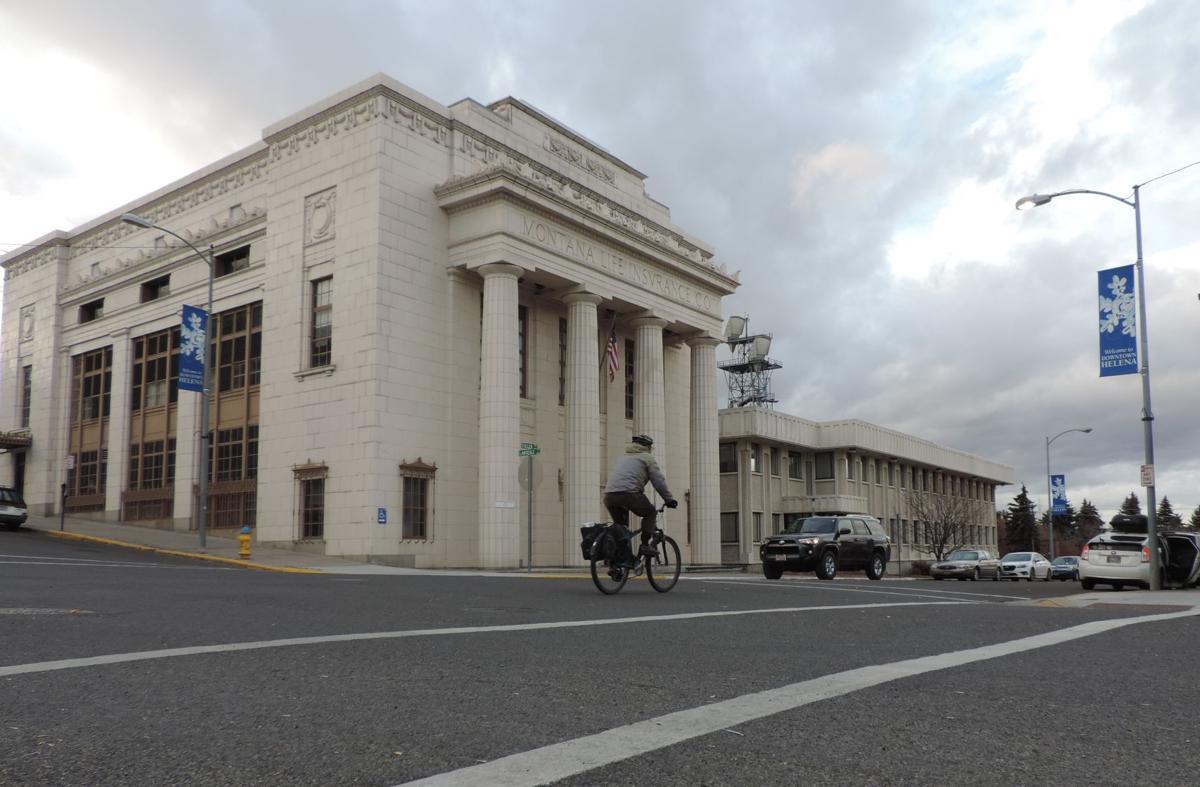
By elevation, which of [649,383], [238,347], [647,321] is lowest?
[649,383]

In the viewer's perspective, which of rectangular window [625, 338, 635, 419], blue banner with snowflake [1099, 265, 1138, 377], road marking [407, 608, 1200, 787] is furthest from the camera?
rectangular window [625, 338, 635, 419]

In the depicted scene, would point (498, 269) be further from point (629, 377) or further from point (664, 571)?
point (664, 571)

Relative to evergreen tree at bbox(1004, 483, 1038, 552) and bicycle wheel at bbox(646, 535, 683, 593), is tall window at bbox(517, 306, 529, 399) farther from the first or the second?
evergreen tree at bbox(1004, 483, 1038, 552)

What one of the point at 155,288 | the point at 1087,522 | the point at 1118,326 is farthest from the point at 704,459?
the point at 1087,522

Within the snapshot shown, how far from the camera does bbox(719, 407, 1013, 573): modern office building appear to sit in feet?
176

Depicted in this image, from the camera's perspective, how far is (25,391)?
46.6m

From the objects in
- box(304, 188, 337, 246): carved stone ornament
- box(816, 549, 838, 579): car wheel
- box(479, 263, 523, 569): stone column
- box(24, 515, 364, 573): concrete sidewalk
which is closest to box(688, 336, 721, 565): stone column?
box(479, 263, 523, 569): stone column

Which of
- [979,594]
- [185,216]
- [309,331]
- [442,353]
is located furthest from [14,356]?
[979,594]

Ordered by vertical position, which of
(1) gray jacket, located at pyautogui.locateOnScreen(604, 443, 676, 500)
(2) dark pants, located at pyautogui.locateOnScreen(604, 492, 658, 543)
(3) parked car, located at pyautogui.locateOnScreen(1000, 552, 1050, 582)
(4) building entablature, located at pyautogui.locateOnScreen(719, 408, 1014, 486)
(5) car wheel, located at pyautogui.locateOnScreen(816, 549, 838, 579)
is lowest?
(3) parked car, located at pyautogui.locateOnScreen(1000, 552, 1050, 582)

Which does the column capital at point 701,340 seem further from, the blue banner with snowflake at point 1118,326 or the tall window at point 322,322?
the blue banner with snowflake at point 1118,326

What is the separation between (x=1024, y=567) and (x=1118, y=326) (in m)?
25.7

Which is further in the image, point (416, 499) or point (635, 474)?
point (416, 499)

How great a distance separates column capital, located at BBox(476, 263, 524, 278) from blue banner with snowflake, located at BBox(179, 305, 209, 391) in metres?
8.40

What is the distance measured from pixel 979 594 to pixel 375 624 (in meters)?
12.9
